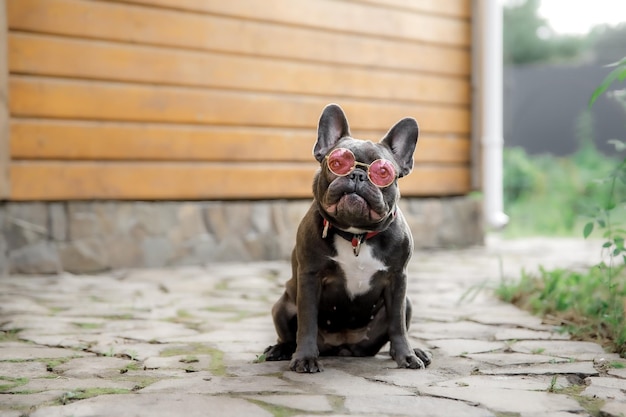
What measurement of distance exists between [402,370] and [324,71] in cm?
513

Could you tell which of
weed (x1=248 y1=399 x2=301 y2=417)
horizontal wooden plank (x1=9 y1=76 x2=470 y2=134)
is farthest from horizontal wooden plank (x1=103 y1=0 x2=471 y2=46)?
weed (x1=248 y1=399 x2=301 y2=417)

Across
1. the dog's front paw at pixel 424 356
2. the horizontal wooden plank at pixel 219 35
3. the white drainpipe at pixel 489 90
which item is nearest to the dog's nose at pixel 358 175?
the dog's front paw at pixel 424 356

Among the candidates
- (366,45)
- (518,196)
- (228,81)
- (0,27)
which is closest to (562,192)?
(518,196)

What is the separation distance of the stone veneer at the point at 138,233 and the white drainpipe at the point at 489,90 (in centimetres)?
258

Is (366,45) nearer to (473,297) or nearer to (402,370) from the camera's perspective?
(473,297)

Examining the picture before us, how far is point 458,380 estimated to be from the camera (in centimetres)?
305

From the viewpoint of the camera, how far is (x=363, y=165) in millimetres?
3025

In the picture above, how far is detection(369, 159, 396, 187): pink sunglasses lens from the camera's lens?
298cm

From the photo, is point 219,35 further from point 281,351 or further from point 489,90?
point 281,351

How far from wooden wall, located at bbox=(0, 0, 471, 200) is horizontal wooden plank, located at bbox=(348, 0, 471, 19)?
0.02 m

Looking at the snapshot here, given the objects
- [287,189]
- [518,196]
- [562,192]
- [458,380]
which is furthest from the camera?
[518,196]

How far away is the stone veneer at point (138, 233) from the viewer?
6.28 meters

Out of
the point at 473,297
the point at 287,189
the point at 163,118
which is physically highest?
the point at 163,118

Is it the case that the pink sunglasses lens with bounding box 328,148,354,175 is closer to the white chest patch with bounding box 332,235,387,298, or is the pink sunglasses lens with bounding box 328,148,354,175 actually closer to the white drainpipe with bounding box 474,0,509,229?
the white chest patch with bounding box 332,235,387,298
